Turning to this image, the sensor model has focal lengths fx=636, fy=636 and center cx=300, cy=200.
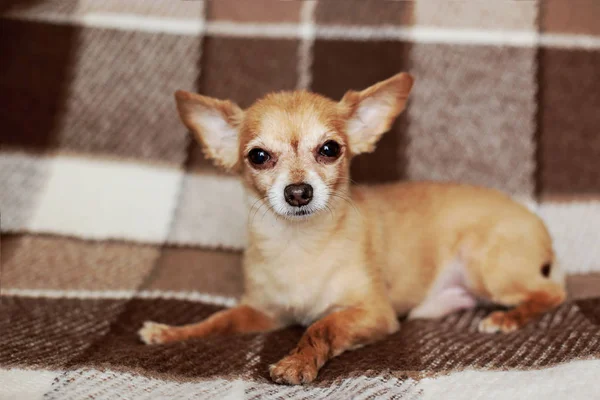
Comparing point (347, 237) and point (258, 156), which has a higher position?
point (258, 156)

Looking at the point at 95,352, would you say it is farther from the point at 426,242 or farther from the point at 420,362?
the point at 426,242

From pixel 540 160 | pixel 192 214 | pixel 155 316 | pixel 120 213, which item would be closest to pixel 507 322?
pixel 540 160

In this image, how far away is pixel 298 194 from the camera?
66.5 inches

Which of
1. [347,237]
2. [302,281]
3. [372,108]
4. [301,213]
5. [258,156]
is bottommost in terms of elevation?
[302,281]

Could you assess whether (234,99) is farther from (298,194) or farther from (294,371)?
(294,371)

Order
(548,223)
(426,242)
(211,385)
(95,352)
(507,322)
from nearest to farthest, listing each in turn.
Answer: (211,385), (95,352), (507,322), (426,242), (548,223)

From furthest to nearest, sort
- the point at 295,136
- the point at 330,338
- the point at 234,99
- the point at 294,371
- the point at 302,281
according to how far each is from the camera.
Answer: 1. the point at 234,99
2. the point at 302,281
3. the point at 295,136
4. the point at 330,338
5. the point at 294,371

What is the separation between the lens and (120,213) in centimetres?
263

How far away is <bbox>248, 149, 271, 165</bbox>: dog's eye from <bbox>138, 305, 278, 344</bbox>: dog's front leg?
48 cm

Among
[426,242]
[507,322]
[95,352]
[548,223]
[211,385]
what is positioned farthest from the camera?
[548,223]

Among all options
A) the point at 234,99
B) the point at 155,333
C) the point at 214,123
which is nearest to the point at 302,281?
the point at 155,333

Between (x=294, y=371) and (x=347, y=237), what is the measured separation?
0.57 m

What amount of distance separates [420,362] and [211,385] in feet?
1.67

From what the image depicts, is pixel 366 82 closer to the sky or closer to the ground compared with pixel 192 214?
closer to the sky
